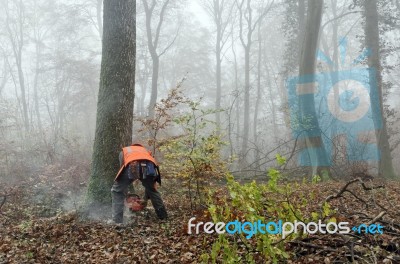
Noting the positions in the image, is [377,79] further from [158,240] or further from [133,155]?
[158,240]

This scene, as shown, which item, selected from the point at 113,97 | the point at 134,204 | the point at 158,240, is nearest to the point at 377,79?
the point at 113,97

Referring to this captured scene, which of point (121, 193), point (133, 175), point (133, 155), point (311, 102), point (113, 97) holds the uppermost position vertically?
point (311, 102)

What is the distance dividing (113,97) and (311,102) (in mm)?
7766

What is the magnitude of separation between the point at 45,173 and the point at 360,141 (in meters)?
11.4

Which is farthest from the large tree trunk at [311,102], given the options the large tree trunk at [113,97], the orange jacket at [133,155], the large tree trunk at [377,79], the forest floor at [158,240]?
the orange jacket at [133,155]

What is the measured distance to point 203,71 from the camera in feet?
117

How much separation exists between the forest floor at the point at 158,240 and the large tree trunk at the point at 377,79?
14.5 ft

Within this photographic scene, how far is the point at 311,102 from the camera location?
12219 mm

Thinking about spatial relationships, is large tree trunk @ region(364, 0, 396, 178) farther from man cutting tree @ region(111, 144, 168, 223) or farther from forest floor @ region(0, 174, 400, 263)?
man cutting tree @ region(111, 144, 168, 223)

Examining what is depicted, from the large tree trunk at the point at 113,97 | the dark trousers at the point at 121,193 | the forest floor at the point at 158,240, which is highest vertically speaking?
the large tree trunk at the point at 113,97

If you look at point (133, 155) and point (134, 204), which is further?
point (134, 204)

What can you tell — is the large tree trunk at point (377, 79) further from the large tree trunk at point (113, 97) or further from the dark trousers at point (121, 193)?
the large tree trunk at point (113, 97)

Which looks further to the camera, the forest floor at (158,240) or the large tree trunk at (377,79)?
the large tree trunk at (377,79)

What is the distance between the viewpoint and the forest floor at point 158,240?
11.4 feet
